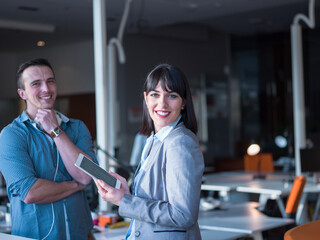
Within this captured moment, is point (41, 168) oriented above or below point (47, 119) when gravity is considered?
below

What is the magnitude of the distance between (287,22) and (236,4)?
3457mm

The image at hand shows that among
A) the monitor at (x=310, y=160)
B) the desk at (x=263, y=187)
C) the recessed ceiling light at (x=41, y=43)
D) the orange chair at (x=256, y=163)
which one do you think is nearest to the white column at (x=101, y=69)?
the desk at (x=263, y=187)

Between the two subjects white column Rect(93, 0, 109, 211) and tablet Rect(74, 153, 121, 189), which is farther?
white column Rect(93, 0, 109, 211)

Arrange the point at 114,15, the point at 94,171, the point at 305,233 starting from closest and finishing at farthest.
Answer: the point at 94,171
the point at 305,233
the point at 114,15

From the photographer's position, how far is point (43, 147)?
2729 millimetres

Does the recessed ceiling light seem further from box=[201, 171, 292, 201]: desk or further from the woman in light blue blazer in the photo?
the woman in light blue blazer

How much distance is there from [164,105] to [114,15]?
6813 millimetres

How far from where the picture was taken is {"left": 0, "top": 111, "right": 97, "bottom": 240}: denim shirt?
2.62m

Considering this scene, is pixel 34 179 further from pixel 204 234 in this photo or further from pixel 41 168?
pixel 204 234

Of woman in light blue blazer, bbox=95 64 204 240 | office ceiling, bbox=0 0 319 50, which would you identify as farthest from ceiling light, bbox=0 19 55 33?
woman in light blue blazer, bbox=95 64 204 240

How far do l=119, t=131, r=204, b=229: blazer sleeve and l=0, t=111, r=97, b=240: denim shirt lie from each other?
0.72m

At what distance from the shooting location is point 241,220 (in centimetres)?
434

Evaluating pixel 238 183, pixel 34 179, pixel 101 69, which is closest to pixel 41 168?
pixel 34 179

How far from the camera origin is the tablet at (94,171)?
2.12 metres
